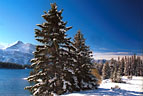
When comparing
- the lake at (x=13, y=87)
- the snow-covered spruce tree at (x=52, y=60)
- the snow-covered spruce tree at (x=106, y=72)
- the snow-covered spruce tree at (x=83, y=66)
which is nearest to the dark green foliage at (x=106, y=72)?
the snow-covered spruce tree at (x=106, y=72)

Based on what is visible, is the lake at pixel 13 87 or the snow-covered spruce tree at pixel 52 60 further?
the lake at pixel 13 87

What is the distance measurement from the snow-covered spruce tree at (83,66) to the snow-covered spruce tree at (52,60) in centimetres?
252

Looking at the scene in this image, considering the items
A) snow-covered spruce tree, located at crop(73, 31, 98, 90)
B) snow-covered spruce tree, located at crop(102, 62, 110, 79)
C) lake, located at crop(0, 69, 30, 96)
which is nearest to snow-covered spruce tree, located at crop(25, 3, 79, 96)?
snow-covered spruce tree, located at crop(73, 31, 98, 90)

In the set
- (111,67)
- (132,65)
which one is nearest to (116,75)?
(111,67)

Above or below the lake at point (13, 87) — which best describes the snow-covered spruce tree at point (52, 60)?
above

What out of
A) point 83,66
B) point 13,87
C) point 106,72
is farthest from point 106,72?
point 83,66

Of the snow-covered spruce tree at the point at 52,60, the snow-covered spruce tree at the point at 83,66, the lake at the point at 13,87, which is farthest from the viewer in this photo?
the lake at the point at 13,87

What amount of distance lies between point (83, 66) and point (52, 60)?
17.7 ft

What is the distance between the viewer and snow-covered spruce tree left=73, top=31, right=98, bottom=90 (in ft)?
59.8

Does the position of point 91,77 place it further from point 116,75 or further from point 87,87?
point 116,75

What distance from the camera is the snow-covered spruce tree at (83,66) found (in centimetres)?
1822

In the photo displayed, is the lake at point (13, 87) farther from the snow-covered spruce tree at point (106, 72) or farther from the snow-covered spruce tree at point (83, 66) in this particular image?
the snow-covered spruce tree at point (106, 72)

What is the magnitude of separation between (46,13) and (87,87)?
10.8 metres

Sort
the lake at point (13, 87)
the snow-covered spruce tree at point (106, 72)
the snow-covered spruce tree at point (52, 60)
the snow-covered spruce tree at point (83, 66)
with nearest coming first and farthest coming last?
the snow-covered spruce tree at point (52, 60) < the snow-covered spruce tree at point (83, 66) < the lake at point (13, 87) < the snow-covered spruce tree at point (106, 72)
